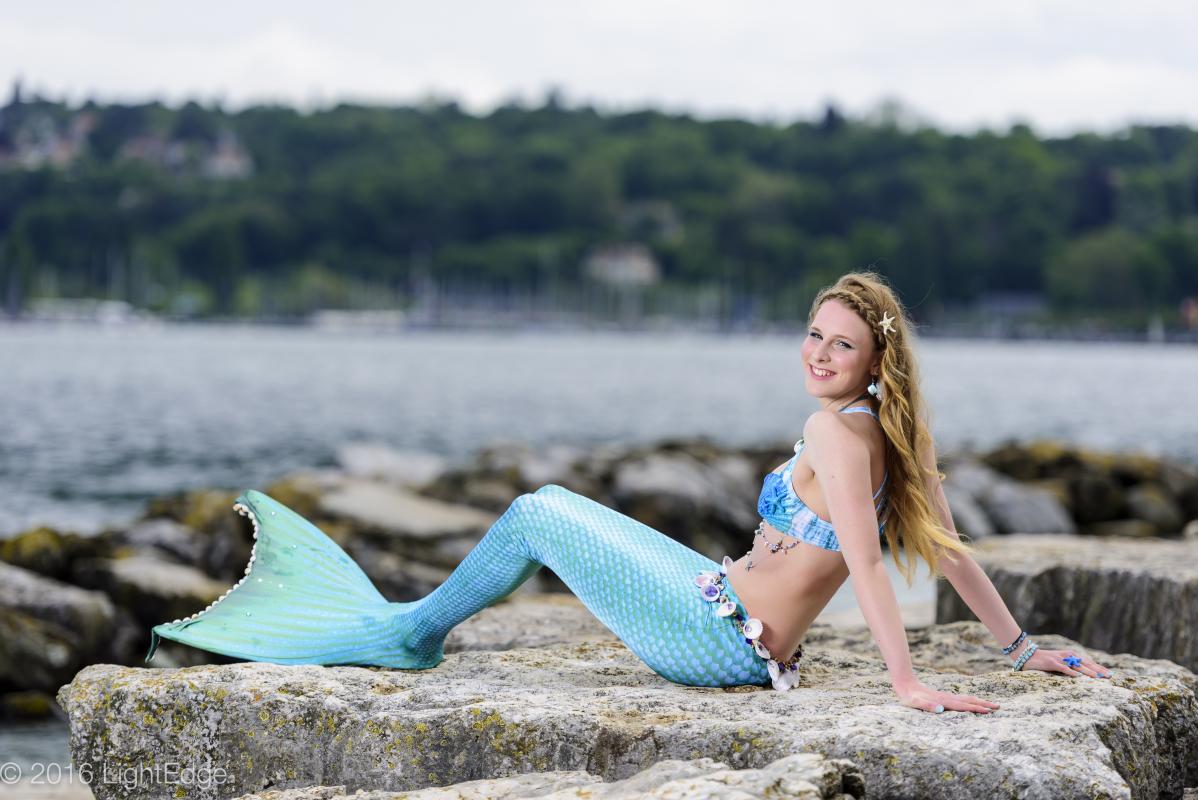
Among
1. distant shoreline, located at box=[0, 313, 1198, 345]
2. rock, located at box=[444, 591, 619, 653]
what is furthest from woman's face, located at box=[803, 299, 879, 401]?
distant shoreline, located at box=[0, 313, 1198, 345]

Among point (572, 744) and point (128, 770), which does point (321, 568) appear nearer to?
point (128, 770)

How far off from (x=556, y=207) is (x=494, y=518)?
6104 inches

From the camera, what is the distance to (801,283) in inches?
6156

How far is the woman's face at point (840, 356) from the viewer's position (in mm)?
4414

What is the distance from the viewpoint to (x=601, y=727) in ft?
12.9

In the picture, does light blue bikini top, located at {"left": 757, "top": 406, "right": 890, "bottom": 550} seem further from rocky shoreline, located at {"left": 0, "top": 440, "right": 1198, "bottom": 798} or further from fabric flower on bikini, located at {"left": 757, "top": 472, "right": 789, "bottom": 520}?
rocky shoreline, located at {"left": 0, "top": 440, "right": 1198, "bottom": 798}

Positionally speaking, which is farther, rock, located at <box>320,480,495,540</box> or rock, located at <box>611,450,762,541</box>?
rock, located at <box>611,450,762,541</box>

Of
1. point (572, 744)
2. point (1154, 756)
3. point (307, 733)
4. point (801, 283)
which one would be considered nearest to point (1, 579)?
point (307, 733)

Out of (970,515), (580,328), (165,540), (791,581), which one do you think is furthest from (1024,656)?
(580,328)

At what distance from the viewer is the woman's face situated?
441 centimetres

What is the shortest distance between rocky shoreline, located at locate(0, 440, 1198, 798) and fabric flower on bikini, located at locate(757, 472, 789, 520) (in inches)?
31.5

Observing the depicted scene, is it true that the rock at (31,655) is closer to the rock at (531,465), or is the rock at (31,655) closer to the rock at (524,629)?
the rock at (524,629)

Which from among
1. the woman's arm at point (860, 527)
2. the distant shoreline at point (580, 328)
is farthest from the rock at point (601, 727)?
the distant shoreline at point (580, 328)

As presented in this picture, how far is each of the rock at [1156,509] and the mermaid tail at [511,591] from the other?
588 inches
